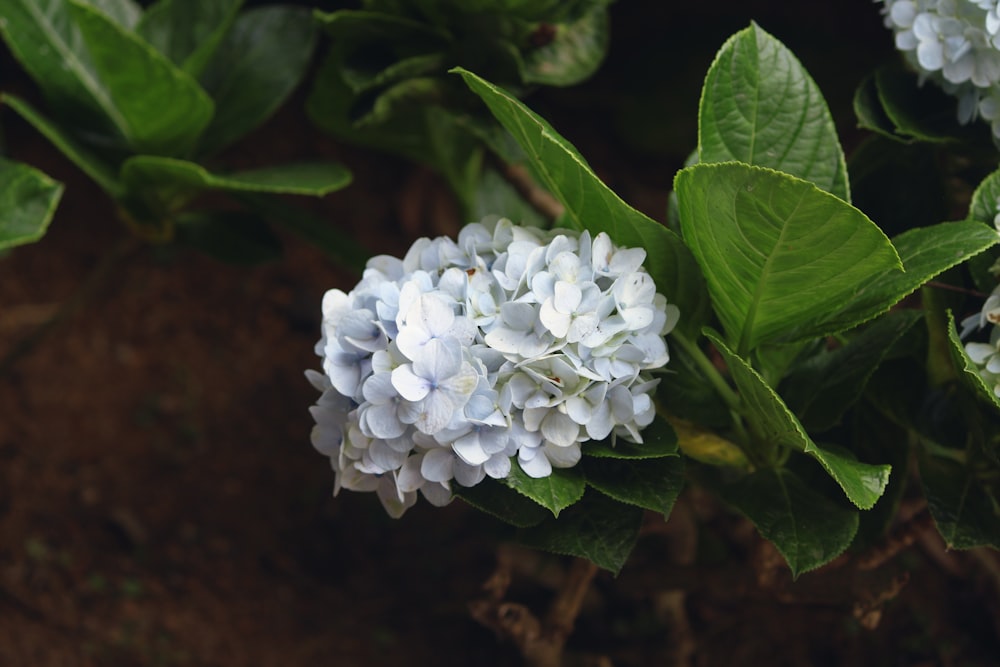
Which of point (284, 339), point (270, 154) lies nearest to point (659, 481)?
point (284, 339)

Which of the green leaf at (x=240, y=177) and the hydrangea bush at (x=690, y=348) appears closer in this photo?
the hydrangea bush at (x=690, y=348)

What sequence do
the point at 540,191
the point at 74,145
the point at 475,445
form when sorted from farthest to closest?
the point at 540,191 → the point at 74,145 → the point at 475,445

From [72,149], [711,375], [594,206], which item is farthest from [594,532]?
[72,149]

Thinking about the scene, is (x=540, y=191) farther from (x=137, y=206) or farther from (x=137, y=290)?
(x=137, y=290)

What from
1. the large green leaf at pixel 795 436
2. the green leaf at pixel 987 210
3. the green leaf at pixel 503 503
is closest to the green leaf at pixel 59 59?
the green leaf at pixel 503 503

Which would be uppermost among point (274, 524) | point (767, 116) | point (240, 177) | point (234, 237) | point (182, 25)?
point (767, 116)

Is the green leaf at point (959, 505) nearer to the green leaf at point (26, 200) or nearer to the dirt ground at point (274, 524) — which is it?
the dirt ground at point (274, 524)

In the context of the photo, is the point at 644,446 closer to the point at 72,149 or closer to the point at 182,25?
the point at 72,149
